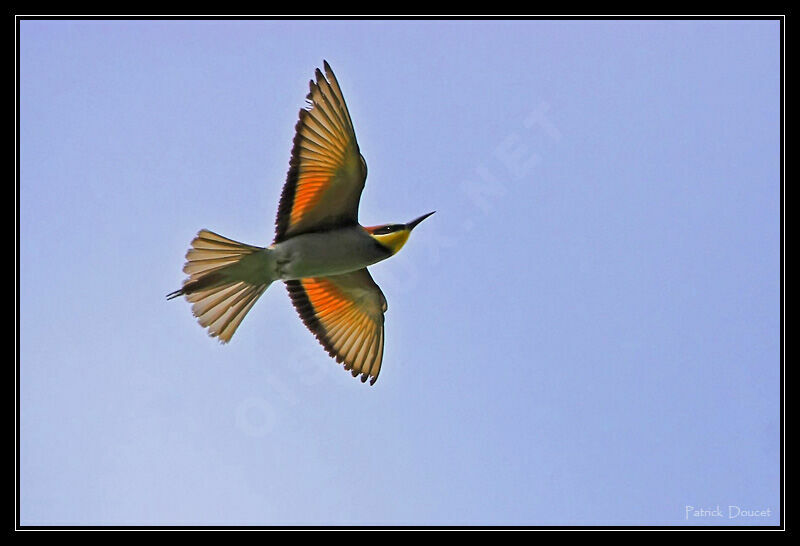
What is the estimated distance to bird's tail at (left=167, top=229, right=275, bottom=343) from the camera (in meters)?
4.93

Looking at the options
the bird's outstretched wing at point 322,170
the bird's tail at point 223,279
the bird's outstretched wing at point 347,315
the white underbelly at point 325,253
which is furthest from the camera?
the bird's outstretched wing at point 347,315

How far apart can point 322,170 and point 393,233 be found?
58 cm

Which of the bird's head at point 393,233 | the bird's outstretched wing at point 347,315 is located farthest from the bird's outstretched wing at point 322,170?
the bird's outstretched wing at point 347,315

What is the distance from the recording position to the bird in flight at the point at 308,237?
4.86 m

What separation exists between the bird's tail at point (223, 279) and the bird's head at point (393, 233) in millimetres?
609

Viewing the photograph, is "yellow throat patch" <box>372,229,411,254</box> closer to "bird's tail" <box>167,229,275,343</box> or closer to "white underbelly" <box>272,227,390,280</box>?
"white underbelly" <box>272,227,390,280</box>

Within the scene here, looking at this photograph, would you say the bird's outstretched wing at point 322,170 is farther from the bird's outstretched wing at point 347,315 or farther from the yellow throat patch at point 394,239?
the bird's outstretched wing at point 347,315

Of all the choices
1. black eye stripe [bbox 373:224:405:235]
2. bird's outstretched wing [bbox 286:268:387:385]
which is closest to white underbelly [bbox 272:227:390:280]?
black eye stripe [bbox 373:224:405:235]
